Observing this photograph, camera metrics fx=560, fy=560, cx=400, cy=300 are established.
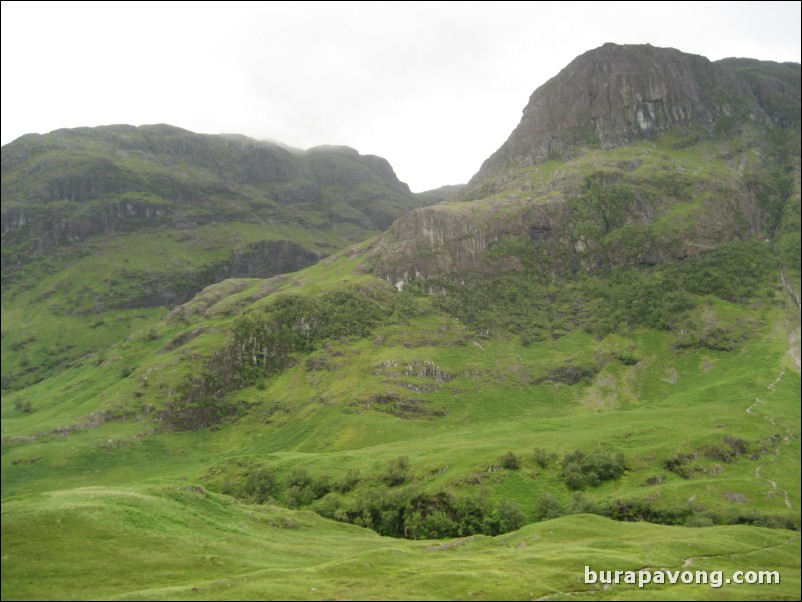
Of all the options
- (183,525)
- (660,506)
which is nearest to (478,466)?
(660,506)

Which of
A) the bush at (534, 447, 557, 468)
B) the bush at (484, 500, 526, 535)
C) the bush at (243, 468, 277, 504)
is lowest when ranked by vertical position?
the bush at (484, 500, 526, 535)

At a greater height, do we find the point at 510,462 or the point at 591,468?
the point at 510,462

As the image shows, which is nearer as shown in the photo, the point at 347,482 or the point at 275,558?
the point at 275,558

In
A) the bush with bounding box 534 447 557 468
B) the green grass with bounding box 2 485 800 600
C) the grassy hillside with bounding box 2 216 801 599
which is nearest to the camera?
the green grass with bounding box 2 485 800 600

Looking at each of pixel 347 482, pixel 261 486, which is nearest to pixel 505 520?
pixel 347 482

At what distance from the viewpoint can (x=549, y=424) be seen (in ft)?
592

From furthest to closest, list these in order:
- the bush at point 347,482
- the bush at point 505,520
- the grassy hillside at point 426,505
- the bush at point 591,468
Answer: the bush at point 347,482
the bush at point 591,468
the bush at point 505,520
the grassy hillside at point 426,505

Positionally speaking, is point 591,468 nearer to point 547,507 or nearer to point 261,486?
point 547,507

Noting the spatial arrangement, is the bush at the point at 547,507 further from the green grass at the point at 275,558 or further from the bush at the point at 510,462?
the green grass at the point at 275,558

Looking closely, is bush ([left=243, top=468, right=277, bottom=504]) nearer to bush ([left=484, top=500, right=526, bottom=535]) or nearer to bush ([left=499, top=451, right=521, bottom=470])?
bush ([left=484, top=500, right=526, bottom=535])

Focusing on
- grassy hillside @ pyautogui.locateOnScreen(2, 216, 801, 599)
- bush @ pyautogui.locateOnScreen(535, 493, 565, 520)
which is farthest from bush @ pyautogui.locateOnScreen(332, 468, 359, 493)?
bush @ pyautogui.locateOnScreen(535, 493, 565, 520)

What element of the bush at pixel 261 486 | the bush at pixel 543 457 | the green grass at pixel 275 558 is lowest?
the bush at pixel 261 486

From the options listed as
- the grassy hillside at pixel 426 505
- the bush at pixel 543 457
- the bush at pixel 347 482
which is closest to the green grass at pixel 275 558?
the grassy hillside at pixel 426 505

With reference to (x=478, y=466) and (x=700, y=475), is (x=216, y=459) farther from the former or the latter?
(x=700, y=475)
